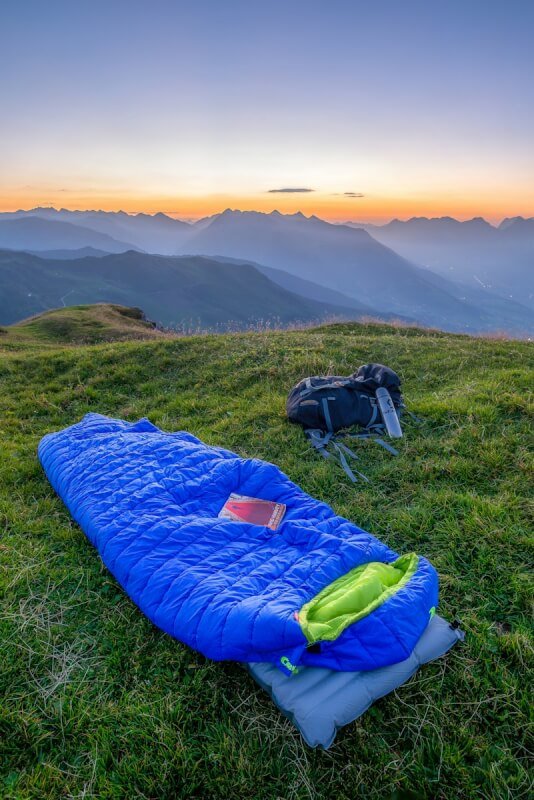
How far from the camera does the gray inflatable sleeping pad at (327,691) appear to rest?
7.34 feet

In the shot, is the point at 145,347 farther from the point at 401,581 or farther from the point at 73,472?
the point at 401,581

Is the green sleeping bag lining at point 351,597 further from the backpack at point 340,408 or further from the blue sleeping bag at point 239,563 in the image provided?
the backpack at point 340,408

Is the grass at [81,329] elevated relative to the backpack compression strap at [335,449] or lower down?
lower down

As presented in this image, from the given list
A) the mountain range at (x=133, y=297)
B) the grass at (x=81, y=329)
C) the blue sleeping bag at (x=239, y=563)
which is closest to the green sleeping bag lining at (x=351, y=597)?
the blue sleeping bag at (x=239, y=563)

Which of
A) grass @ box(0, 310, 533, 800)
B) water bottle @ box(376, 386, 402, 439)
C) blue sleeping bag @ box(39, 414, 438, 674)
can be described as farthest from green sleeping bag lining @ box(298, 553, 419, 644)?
water bottle @ box(376, 386, 402, 439)

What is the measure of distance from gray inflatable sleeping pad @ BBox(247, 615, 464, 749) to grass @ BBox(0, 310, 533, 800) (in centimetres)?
13

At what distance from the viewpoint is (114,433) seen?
208 inches

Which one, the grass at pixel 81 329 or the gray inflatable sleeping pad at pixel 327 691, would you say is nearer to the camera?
→ the gray inflatable sleeping pad at pixel 327 691

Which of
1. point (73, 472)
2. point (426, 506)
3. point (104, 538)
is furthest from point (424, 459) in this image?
point (73, 472)

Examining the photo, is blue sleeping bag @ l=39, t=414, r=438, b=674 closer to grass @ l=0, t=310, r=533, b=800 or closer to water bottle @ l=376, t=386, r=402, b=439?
grass @ l=0, t=310, r=533, b=800

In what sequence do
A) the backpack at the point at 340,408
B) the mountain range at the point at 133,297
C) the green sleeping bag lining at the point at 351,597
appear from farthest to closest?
the mountain range at the point at 133,297 < the backpack at the point at 340,408 < the green sleeping bag lining at the point at 351,597

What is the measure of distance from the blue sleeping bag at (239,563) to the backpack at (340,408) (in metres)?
1.79

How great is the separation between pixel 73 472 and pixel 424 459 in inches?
159

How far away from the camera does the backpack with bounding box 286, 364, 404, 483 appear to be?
19.6 ft
